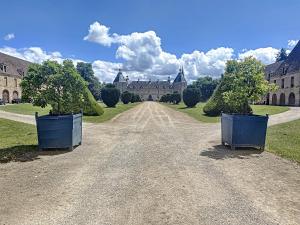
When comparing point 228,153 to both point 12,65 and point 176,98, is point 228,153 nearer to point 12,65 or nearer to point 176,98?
point 12,65

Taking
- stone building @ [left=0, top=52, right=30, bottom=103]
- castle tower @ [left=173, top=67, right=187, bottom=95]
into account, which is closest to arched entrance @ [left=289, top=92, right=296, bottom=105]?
stone building @ [left=0, top=52, right=30, bottom=103]

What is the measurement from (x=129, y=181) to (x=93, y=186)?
2.64ft

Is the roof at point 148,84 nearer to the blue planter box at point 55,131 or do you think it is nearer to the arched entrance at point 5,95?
the arched entrance at point 5,95

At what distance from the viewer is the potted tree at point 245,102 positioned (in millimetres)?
9977

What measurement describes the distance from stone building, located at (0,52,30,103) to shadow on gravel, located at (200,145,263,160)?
168 feet

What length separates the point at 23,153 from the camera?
9070 mm

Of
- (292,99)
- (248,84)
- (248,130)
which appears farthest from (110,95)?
(248,130)

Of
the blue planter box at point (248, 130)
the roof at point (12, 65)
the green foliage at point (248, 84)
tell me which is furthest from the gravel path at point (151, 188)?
the roof at point (12, 65)

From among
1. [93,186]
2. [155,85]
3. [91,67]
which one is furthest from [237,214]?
[155,85]

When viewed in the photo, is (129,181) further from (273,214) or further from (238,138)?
(238,138)

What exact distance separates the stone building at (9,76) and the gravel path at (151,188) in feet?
168

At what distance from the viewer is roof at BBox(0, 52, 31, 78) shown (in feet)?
182

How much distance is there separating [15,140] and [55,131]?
316 centimetres

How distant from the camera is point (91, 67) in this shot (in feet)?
274
